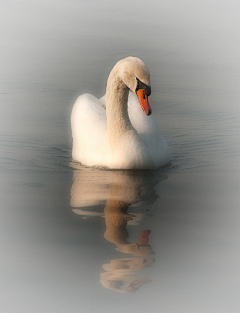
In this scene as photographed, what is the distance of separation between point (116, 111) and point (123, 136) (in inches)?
17.2

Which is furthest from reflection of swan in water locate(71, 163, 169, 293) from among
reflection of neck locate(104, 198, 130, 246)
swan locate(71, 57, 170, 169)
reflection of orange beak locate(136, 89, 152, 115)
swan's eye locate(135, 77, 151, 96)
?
swan's eye locate(135, 77, 151, 96)

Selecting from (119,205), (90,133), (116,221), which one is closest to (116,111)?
(90,133)

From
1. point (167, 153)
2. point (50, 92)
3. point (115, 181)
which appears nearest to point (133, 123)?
point (167, 153)

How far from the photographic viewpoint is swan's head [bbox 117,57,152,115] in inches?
295

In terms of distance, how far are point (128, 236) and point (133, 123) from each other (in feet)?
12.0

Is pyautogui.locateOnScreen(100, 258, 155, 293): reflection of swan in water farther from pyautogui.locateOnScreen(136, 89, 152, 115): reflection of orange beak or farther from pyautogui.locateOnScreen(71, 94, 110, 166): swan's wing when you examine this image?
pyautogui.locateOnScreen(71, 94, 110, 166): swan's wing

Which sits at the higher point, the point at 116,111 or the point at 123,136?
the point at 116,111

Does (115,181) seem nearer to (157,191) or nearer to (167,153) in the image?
(157,191)

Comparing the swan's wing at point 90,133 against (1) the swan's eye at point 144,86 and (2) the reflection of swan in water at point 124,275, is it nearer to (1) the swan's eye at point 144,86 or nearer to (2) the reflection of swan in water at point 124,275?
(1) the swan's eye at point 144,86

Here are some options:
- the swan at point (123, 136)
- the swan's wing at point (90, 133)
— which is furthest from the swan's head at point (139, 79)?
the swan's wing at point (90, 133)

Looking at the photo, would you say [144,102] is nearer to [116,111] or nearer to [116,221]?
[116,111]

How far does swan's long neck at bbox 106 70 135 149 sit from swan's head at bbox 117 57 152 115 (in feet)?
1.49

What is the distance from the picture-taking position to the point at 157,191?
723 centimetres

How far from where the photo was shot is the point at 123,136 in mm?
8211
